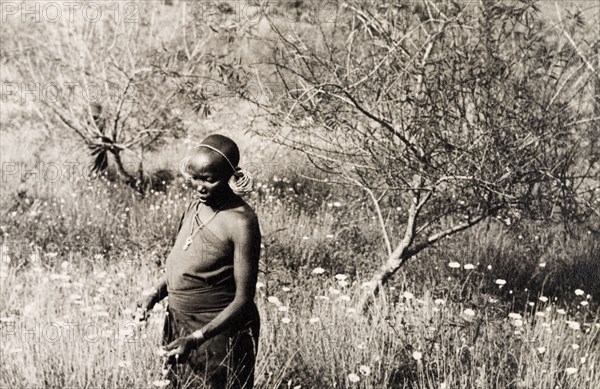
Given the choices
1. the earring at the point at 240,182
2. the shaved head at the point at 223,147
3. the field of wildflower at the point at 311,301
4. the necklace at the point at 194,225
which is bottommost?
the field of wildflower at the point at 311,301

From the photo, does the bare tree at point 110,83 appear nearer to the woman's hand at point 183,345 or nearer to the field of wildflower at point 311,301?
the field of wildflower at point 311,301

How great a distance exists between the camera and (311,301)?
5039mm

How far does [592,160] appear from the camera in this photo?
4.63 metres

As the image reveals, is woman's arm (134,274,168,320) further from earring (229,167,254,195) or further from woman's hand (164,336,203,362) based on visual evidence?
earring (229,167,254,195)

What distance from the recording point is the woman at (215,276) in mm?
2867

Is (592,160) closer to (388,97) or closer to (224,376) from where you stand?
(388,97)

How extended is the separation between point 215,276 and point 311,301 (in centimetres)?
217

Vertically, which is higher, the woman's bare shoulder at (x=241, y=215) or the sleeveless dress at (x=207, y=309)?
the woman's bare shoulder at (x=241, y=215)

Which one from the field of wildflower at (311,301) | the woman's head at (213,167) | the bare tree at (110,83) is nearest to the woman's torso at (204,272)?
the woman's head at (213,167)

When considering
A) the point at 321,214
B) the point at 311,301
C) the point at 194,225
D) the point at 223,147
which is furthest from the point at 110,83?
the point at 223,147

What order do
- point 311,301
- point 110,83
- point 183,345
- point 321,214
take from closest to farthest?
point 183,345 → point 311,301 → point 321,214 → point 110,83

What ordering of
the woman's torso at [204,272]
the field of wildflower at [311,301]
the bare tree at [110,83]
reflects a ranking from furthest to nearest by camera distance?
the bare tree at [110,83]
the field of wildflower at [311,301]
the woman's torso at [204,272]

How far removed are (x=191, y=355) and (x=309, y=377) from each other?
1052mm

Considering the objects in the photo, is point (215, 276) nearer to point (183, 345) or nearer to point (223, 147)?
point (183, 345)
